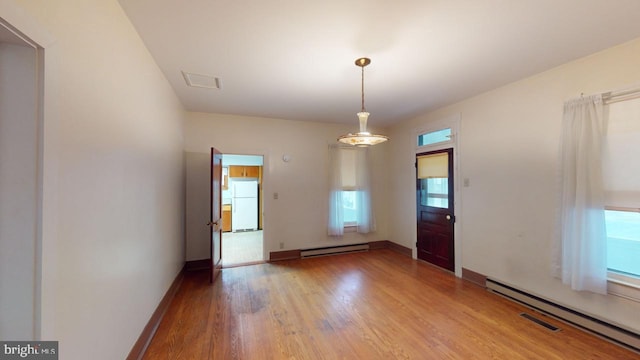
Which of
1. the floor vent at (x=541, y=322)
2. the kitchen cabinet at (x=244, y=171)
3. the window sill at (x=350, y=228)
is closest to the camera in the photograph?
the floor vent at (x=541, y=322)

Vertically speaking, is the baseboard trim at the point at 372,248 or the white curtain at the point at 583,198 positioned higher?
the white curtain at the point at 583,198

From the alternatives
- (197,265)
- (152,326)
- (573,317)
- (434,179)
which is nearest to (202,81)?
(152,326)

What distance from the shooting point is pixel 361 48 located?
2.20 meters

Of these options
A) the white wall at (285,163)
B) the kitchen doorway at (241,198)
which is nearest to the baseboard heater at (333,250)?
the white wall at (285,163)

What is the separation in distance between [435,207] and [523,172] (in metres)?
Answer: 1.44

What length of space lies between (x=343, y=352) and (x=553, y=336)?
6.53 ft

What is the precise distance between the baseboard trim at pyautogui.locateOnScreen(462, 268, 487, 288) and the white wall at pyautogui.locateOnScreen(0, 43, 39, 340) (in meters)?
4.22

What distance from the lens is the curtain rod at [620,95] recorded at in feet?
6.88

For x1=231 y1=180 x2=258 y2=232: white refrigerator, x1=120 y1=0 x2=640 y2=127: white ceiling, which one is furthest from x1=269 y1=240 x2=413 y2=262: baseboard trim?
x1=231 y1=180 x2=258 y2=232: white refrigerator

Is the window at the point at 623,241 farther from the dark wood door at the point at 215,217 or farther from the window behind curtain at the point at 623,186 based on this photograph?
the dark wood door at the point at 215,217

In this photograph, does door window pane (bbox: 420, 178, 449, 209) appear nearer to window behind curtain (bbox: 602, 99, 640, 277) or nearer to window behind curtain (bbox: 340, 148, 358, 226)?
window behind curtain (bbox: 340, 148, 358, 226)

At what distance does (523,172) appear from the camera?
2.91m

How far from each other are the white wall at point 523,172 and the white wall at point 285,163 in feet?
7.30

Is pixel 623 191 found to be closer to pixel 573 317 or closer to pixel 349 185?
pixel 573 317
